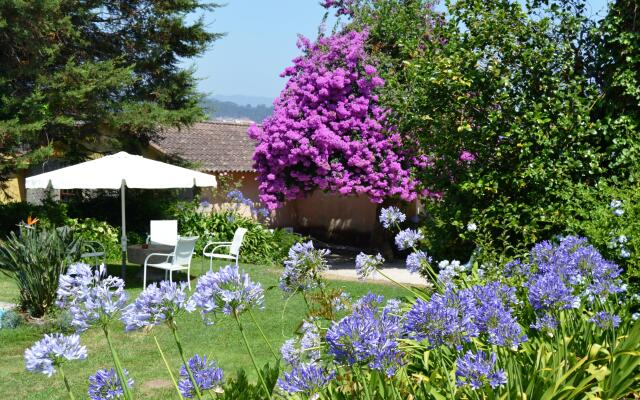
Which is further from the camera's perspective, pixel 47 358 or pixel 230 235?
pixel 230 235

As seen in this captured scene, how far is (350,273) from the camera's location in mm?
14570

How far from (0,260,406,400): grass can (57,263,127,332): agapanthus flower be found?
8.10ft

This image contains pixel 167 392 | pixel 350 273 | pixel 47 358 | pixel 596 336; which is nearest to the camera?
pixel 47 358

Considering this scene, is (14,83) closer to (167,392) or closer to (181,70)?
(181,70)

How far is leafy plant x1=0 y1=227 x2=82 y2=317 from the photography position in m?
8.02

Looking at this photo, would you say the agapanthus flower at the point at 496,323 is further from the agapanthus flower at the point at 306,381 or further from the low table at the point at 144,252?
the low table at the point at 144,252

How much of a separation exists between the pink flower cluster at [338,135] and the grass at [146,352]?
18.5 feet

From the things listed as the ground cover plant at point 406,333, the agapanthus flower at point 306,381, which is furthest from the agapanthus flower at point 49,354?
the agapanthus flower at point 306,381

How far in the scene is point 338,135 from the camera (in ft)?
49.1

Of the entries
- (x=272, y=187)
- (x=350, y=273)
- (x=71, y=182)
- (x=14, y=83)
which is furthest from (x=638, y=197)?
(x=14, y=83)

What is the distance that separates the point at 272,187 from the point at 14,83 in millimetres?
6666

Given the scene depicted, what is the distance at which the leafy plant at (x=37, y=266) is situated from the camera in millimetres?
8017

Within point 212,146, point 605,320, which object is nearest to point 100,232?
point 212,146

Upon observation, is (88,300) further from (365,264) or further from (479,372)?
A: (365,264)
